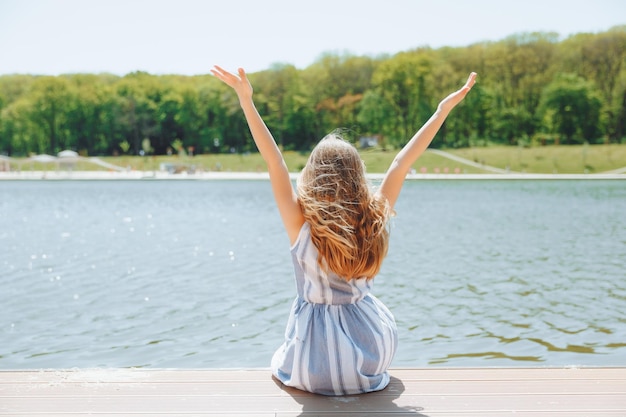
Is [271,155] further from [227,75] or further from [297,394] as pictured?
[297,394]

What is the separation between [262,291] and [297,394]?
692cm

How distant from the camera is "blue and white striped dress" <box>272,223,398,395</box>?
270cm

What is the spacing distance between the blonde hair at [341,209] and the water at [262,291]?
3.82m

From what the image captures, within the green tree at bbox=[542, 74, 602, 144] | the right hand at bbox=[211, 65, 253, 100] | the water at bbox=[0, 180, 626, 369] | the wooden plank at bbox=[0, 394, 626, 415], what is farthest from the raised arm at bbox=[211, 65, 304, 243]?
the green tree at bbox=[542, 74, 602, 144]

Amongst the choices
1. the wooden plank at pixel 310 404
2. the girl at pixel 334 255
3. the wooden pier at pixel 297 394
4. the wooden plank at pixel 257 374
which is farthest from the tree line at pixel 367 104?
the girl at pixel 334 255

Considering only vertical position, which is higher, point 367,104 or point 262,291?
point 367,104

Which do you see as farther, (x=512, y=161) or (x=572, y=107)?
(x=572, y=107)

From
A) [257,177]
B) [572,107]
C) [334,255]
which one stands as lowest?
[257,177]

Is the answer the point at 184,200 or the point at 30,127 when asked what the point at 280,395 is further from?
the point at 30,127

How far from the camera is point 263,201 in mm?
27703

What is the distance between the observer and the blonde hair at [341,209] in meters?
2.58

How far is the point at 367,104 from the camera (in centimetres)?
6462

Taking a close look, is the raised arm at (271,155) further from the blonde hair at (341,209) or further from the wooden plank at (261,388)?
the wooden plank at (261,388)

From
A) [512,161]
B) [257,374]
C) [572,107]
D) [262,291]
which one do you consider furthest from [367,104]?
[257,374]
